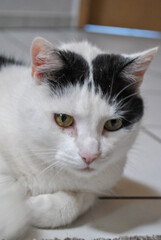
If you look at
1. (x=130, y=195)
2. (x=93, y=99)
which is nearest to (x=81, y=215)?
(x=130, y=195)

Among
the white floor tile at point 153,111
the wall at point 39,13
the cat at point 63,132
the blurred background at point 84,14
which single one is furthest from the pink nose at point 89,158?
the blurred background at point 84,14

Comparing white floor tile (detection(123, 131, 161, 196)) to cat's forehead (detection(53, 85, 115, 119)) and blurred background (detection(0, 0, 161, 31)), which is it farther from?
blurred background (detection(0, 0, 161, 31))

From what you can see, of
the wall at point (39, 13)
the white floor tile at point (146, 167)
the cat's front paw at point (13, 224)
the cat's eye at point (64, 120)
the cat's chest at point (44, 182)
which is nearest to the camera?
the cat's front paw at point (13, 224)

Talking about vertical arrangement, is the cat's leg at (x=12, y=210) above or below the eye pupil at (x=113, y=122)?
below

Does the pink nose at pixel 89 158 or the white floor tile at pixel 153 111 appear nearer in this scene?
the pink nose at pixel 89 158

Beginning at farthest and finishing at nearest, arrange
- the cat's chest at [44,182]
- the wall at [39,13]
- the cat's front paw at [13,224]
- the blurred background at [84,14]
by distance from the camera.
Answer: the blurred background at [84,14] → the wall at [39,13] → the cat's chest at [44,182] → the cat's front paw at [13,224]

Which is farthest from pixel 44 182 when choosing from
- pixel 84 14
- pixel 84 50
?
pixel 84 14

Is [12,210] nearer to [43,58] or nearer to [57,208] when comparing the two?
[57,208]

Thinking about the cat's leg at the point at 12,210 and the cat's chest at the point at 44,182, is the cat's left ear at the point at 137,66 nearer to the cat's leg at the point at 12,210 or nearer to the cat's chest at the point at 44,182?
the cat's chest at the point at 44,182
